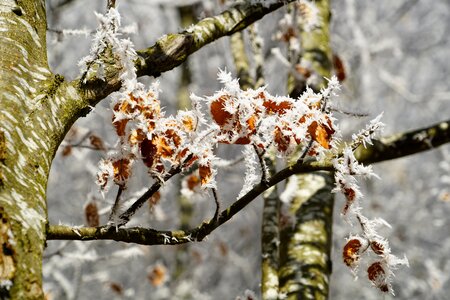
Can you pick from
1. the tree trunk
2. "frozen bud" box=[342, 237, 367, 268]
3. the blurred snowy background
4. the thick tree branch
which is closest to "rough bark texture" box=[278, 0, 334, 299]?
"frozen bud" box=[342, 237, 367, 268]

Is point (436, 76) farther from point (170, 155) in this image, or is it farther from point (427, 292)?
point (170, 155)

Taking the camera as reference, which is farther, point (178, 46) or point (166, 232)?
point (178, 46)

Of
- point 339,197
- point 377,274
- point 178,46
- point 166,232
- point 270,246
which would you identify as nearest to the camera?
point 166,232

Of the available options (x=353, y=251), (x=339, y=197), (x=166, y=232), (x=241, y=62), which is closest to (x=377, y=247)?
(x=353, y=251)

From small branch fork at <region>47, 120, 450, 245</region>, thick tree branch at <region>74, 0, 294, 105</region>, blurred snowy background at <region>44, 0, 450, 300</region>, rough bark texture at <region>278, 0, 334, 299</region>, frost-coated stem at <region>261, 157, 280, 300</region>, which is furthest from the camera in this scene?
blurred snowy background at <region>44, 0, 450, 300</region>

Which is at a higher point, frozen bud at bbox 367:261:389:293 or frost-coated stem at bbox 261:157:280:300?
frost-coated stem at bbox 261:157:280:300

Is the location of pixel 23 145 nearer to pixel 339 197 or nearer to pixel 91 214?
pixel 91 214

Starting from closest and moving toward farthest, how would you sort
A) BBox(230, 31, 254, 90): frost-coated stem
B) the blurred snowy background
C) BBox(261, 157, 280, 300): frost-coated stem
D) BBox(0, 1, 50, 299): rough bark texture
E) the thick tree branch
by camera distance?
BBox(0, 1, 50, 299): rough bark texture → the thick tree branch → BBox(261, 157, 280, 300): frost-coated stem → BBox(230, 31, 254, 90): frost-coated stem → the blurred snowy background

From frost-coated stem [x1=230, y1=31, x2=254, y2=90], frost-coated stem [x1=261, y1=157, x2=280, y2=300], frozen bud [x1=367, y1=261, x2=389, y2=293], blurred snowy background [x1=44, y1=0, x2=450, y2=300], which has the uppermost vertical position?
blurred snowy background [x1=44, y1=0, x2=450, y2=300]

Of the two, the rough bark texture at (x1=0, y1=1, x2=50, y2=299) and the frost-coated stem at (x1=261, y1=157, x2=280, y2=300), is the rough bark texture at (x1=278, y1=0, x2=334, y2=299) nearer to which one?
the frost-coated stem at (x1=261, y1=157, x2=280, y2=300)

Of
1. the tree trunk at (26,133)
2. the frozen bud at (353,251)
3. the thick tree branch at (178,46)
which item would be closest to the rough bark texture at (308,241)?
the frozen bud at (353,251)

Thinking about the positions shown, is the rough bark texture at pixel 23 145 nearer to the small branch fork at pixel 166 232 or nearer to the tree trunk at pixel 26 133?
the tree trunk at pixel 26 133

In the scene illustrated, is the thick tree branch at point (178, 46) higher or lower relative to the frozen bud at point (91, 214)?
higher

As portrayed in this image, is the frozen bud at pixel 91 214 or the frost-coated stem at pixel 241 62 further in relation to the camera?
the frost-coated stem at pixel 241 62
